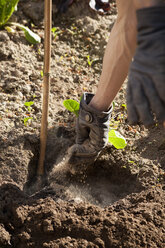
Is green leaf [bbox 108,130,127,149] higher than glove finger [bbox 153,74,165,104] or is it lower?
lower

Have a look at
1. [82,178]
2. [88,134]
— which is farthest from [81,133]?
[82,178]

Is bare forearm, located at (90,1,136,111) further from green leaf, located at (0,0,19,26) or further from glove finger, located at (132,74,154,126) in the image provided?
green leaf, located at (0,0,19,26)

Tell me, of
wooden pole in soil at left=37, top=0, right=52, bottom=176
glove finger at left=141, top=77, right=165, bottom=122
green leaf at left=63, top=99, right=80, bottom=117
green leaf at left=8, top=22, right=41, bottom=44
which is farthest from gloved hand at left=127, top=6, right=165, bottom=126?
→ green leaf at left=8, top=22, right=41, bottom=44

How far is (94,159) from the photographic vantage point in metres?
2.40

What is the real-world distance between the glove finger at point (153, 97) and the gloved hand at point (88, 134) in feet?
1.89

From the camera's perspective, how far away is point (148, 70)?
1.57 metres

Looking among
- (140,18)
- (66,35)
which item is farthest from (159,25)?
(66,35)

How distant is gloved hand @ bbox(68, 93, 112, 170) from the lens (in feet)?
7.18

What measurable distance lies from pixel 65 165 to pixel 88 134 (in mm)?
271

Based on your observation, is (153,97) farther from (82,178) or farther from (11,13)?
(11,13)

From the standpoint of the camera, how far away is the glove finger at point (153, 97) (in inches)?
62.6

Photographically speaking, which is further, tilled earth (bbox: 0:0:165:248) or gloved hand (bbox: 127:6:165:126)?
tilled earth (bbox: 0:0:165:248)

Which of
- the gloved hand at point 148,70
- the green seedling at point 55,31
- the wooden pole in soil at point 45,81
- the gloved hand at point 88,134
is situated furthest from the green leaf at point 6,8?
the gloved hand at point 148,70

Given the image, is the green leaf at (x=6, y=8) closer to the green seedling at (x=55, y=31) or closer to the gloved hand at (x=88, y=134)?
the green seedling at (x=55, y=31)
